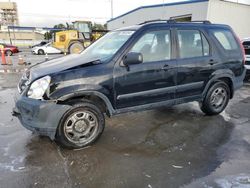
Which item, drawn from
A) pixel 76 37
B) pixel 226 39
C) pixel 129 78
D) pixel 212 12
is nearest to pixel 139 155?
pixel 129 78

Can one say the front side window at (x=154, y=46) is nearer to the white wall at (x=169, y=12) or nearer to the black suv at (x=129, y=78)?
the black suv at (x=129, y=78)

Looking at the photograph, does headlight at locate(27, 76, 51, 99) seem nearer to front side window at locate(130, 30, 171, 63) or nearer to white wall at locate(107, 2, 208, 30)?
front side window at locate(130, 30, 171, 63)

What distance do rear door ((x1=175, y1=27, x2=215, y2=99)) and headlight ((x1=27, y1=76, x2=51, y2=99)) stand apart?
2365mm

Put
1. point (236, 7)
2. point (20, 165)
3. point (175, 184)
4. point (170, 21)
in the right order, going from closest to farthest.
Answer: point (175, 184) → point (20, 165) → point (170, 21) → point (236, 7)

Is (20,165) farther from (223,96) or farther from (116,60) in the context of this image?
(223,96)

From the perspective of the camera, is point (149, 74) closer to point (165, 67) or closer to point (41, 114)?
point (165, 67)

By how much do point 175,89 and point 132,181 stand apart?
210 cm

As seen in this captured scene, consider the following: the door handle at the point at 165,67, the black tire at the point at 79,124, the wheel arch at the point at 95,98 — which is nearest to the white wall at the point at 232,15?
the door handle at the point at 165,67

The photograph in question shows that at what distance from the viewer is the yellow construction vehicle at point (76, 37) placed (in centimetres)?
2108

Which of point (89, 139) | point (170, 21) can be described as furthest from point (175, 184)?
point (170, 21)

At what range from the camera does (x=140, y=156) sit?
3.51 m

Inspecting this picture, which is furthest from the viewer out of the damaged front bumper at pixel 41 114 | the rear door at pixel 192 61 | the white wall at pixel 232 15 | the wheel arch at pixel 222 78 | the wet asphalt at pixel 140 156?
the white wall at pixel 232 15

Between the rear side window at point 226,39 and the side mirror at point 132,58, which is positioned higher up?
the rear side window at point 226,39

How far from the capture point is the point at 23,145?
3805 millimetres
